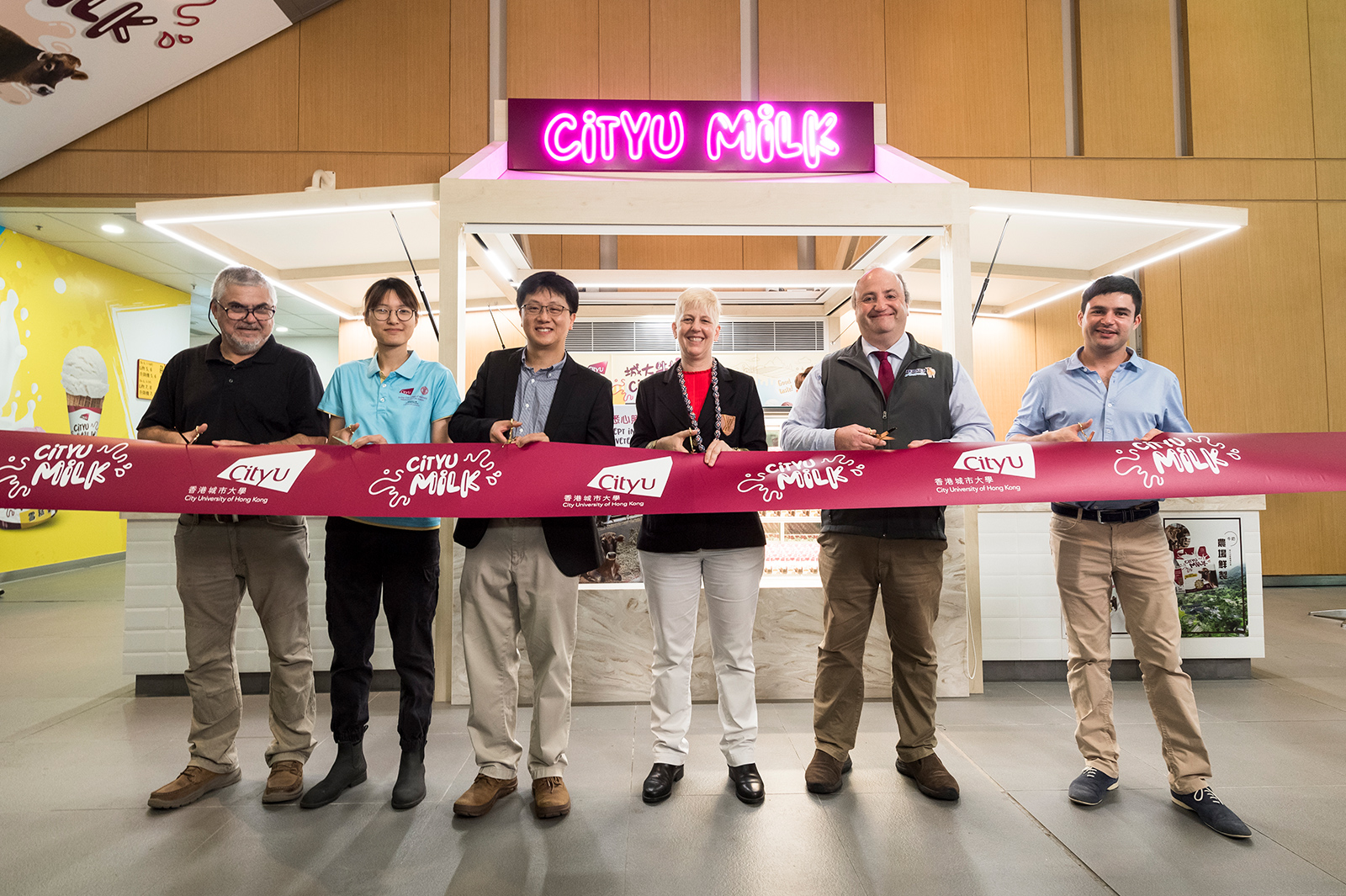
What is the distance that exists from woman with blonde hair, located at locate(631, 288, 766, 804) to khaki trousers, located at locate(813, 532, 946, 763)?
0.32 m

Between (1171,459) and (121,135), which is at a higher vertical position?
(121,135)

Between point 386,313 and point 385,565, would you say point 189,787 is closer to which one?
point 385,565

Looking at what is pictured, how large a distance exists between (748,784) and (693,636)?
0.59 meters

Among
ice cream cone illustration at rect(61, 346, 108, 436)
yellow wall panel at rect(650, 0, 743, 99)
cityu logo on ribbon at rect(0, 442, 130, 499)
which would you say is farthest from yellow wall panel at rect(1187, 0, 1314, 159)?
ice cream cone illustration at rect(61, 346, 108, 436)

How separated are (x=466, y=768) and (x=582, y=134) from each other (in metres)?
3.56

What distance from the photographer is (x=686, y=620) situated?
2658 millimetres

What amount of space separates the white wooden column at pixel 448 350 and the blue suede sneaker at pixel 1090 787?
3.02m

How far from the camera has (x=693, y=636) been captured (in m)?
2.64

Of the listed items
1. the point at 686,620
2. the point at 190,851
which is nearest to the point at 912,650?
the point at 686,620

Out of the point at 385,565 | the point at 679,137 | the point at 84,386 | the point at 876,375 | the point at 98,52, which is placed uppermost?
the point at 98,52

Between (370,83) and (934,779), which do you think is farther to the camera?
(370,83)

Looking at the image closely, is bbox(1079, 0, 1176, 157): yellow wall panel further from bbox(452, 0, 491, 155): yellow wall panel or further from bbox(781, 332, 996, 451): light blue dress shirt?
bbox(781, 332, 996, 451): light blue dress shirt

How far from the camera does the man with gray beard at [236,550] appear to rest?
2.61 m

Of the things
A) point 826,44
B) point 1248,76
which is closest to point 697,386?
point 826,44
